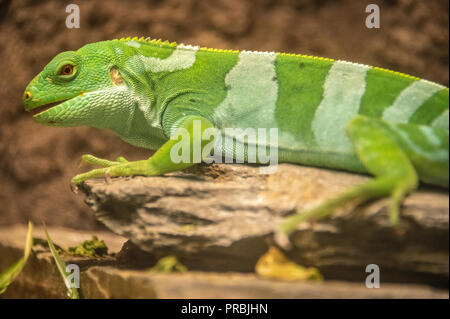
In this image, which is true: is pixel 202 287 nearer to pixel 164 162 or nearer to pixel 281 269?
pixel 281 269

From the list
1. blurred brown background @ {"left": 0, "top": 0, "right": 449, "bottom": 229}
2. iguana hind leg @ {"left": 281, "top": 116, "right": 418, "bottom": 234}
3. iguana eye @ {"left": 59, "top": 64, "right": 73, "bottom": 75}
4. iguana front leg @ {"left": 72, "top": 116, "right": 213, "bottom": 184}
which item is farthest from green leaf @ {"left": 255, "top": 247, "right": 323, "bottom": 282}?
blurred brown background @ {"left": 0, "top": 0, "right": 449, "bottom": 229}

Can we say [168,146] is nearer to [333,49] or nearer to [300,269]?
[300,269]

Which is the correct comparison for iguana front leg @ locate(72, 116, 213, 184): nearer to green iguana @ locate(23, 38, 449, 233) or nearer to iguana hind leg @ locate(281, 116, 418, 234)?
green iguana @ locate(23, 38, 449, 233)

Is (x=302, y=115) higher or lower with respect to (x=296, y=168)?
higher

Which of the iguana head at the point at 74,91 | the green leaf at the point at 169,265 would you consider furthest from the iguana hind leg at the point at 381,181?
the iguana head at the point at 74,91

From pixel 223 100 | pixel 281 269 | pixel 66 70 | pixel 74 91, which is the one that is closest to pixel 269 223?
pixel 281 269
